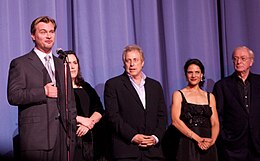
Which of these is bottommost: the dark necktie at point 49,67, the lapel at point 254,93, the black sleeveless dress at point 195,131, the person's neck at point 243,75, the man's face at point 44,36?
the black sleeveless dress at point 195,131

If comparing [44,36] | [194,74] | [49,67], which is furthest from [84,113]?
[194,74]

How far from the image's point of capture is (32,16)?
438 cm

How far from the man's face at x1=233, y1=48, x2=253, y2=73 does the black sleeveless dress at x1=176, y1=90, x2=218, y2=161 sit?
2.05 feet

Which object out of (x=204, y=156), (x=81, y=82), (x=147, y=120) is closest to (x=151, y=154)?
(x=147, y=120)

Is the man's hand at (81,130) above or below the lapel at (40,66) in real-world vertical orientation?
below

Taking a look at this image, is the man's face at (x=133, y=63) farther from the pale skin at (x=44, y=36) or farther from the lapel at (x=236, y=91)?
the lapel at (x=236, y=91)

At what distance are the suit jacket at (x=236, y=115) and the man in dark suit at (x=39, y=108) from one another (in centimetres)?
173

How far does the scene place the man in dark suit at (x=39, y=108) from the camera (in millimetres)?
3055

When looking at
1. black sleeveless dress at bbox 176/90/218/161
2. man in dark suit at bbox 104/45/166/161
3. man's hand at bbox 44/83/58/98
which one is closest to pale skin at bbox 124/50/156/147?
man in dark suit at bbox 104/45/166/161

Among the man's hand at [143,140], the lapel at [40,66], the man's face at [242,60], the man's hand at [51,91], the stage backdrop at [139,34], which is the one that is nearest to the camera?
the man's hand at [51,91]

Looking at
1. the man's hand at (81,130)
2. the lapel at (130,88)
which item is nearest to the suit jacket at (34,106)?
the man's hand at (81,130)

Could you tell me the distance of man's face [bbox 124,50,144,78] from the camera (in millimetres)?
3826

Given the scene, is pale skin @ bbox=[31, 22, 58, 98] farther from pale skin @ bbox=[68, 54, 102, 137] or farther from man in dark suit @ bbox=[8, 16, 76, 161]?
pale skin @ bbox=[68, 54, 102, 137]

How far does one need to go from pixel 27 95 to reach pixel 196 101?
5.63ft
